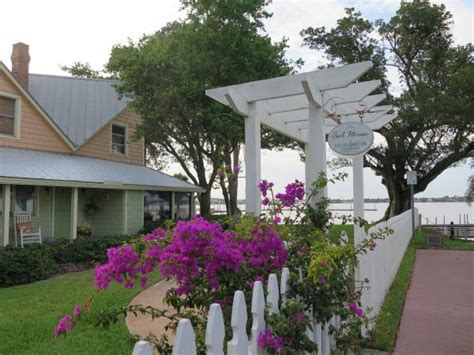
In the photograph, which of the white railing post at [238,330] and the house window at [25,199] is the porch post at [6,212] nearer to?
the house window at [25,199]

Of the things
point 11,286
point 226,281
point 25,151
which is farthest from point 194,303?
point 25,151

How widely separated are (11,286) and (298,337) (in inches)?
308

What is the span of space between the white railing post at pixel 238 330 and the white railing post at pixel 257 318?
0.38ft

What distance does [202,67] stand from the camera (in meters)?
15.4

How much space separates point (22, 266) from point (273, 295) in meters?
7.98

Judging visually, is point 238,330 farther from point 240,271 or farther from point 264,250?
point 264,250

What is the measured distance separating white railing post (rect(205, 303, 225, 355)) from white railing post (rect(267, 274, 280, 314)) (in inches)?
27.7

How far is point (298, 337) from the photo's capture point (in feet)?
9.30

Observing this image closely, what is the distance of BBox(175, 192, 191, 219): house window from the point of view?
20.1 m

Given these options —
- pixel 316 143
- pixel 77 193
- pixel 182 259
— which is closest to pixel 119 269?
pixel 182 259

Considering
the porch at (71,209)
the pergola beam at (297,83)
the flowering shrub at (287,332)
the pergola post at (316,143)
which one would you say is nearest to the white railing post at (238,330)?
the flowering shrub at (287,332)

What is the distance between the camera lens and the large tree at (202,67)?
15.4 meters

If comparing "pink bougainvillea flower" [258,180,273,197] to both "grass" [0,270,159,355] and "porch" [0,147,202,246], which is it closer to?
"grass" [0,270,159,355]

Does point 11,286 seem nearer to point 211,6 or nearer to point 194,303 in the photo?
point 194,303
